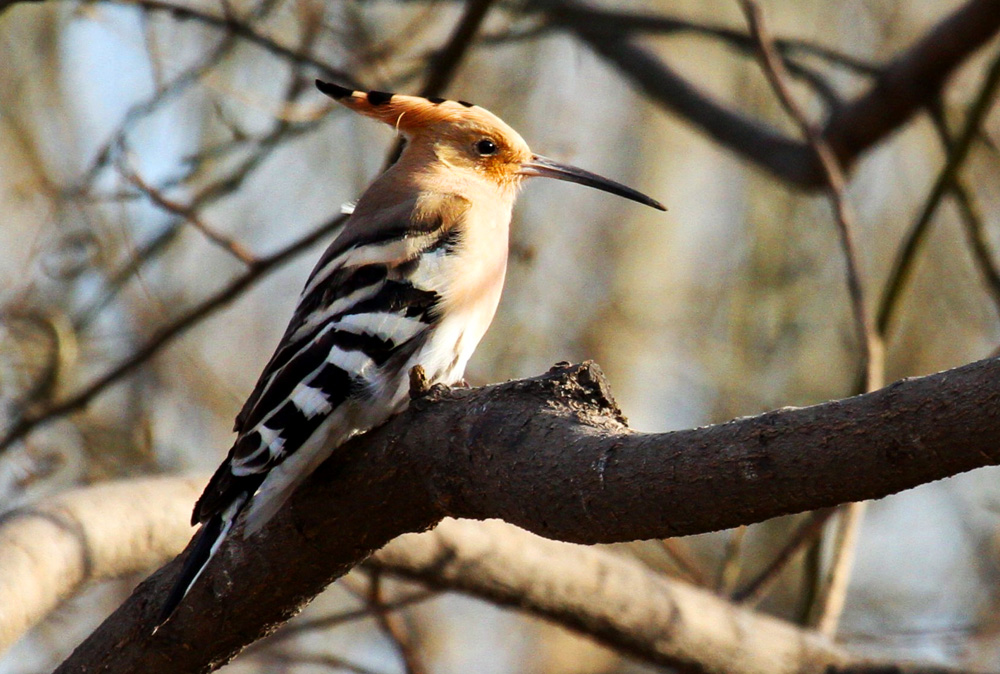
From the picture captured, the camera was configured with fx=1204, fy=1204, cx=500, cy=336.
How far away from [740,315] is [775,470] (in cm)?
428

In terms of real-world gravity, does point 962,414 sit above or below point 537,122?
below

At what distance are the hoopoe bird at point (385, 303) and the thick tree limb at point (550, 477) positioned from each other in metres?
0.09

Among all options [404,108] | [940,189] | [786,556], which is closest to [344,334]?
[404,108]

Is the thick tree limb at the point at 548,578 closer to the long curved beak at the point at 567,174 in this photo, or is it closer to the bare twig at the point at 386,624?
the bare twig at the point at 386,624

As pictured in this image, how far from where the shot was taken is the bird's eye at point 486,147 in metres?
3.14

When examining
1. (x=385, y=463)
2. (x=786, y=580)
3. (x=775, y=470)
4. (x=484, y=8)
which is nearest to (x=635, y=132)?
(x=786, y=580)

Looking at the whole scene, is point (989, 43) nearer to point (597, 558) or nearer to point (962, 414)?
point (597, 558)

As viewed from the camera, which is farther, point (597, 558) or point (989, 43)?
point (989, 43)

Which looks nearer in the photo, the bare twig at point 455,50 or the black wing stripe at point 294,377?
the black wing stripe at point 294,377

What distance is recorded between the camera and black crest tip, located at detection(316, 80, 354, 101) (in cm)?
282

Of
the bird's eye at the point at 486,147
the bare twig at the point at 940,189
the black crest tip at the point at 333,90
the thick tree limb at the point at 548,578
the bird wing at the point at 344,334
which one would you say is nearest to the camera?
the bird wing at the point at 344,334

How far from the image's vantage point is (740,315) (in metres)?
5.52

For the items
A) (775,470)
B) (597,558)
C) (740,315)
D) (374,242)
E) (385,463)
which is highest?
(740,315)

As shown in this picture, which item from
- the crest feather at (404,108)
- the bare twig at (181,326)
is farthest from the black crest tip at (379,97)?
the bare twig at (181,326)
